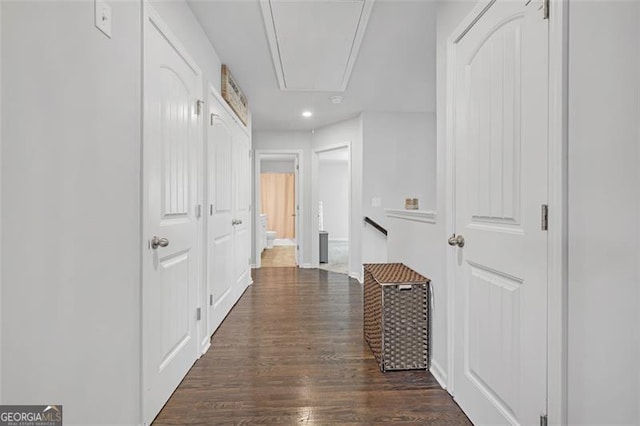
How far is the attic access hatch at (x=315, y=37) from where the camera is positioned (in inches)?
79.8

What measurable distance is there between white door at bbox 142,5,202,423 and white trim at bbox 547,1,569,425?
161cm

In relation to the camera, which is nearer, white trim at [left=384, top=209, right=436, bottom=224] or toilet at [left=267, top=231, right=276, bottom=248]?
white trim at [left=384, top=209, right=436, bottom=224]

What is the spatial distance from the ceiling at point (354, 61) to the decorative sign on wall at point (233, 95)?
0.26ft

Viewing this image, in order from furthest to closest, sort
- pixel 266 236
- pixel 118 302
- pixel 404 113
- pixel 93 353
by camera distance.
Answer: pixel 266 236
pixel 404 113
pixel 118 302
pixel 93 353

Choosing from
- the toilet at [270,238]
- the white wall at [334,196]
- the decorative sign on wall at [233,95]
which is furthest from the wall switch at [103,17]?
the white wall at [334,196]

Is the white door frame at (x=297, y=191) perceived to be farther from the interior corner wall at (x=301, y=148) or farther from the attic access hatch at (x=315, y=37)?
the attic access hatch at (x=315, y=37)

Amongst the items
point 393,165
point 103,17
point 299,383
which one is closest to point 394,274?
point 299,383

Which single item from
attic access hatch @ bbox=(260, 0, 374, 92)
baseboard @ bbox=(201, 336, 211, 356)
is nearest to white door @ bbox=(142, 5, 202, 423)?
baseboard @ bbox=(201, 336, 211, 356)

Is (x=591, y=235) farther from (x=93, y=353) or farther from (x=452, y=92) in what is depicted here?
(x=93, y=353)

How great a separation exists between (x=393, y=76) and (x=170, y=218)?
263cm

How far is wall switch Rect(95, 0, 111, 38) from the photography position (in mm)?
1104

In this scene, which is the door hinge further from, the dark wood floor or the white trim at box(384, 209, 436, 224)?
the white trim at box(384, 209, 436, 224)

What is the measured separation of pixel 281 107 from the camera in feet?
13.8

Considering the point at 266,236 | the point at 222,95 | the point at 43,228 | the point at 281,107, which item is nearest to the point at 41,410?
the point at 43,228
